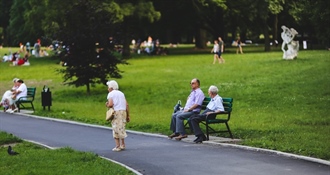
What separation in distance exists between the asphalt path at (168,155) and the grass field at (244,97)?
93cm

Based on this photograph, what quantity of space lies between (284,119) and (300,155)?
732 centimetres

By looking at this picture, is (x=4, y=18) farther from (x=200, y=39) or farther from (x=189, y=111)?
(x=189, y=111)

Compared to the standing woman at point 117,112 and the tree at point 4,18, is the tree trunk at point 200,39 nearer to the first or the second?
the tree at point 4,18

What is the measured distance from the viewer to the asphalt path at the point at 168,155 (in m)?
12.8

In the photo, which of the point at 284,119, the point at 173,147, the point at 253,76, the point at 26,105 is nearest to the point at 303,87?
the point at 253,76

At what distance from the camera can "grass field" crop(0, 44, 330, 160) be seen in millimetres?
18141

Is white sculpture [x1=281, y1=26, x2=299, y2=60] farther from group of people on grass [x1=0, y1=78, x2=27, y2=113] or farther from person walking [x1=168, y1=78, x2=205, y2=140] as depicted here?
person walking [x1=168, y1=78, x2=205, y2=140]

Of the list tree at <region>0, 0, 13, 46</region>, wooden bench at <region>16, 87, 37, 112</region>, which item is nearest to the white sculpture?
wooden bench at <region>16, 87, 37, 112</region>

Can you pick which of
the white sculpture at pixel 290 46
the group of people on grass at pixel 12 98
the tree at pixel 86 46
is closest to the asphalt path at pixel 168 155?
the group of people on grass at pixel 12 98

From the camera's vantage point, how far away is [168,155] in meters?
15.1

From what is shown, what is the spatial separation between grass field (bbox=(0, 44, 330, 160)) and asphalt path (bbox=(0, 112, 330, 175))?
933mm

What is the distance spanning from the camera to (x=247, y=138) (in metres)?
17.6

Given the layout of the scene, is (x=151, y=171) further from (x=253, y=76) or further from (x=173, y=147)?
(x=253, y=76)

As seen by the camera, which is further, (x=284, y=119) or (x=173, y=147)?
(x=284, y=119)
